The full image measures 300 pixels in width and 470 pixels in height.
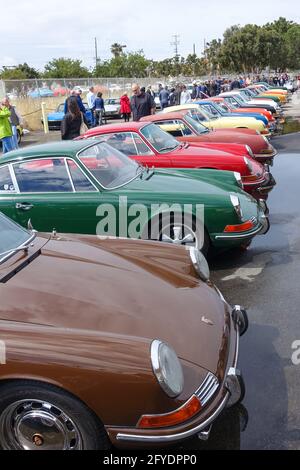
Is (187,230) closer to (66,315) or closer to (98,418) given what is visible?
(66,315)

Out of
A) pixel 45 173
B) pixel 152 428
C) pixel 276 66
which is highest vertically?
pixel 276 66

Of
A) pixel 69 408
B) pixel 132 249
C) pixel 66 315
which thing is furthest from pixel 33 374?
pixel 132 249

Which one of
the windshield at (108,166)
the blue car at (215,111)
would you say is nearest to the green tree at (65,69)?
the blue car at (215,111)

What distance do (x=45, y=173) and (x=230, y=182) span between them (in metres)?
2.35

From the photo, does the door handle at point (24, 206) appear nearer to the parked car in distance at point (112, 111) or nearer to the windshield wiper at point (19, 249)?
the windshield wiper at point (19, 249)

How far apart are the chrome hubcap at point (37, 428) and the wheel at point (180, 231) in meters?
3.03

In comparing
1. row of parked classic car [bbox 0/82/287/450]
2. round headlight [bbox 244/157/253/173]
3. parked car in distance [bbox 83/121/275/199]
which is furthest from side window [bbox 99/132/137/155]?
row of parked classic car [bbox 0/82/287/450]

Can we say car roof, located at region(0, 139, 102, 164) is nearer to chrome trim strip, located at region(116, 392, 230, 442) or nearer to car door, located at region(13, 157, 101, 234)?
car door, located at region(13, 157, 101, 234)

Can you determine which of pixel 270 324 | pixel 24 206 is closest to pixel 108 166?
pixel 24 206

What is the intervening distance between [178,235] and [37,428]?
Answer: 125 inches

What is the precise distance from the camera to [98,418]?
2.47m

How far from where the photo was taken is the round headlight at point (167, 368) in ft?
7.94

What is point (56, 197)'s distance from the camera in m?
5.47
